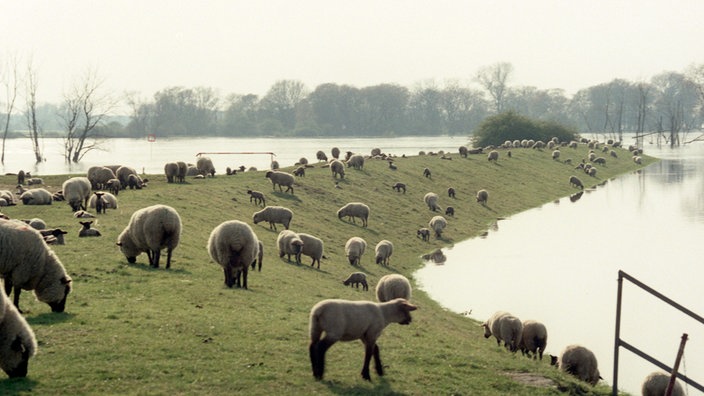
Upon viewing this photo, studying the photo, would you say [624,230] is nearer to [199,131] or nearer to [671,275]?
[671,275]

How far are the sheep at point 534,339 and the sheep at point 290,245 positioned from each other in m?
11.0

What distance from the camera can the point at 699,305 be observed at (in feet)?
87.0

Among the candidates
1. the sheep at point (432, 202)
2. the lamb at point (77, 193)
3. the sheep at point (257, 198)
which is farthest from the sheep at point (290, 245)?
the sheep at point (432, 202)

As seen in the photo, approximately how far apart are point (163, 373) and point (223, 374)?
0.98 meters

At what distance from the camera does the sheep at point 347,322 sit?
12172mm

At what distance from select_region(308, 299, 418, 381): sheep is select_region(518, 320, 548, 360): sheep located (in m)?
8.03

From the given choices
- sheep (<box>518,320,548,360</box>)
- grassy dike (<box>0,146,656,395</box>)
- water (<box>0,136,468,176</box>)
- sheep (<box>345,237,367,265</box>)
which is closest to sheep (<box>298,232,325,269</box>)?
grassy dike (<box>0,146,656,395</box>)

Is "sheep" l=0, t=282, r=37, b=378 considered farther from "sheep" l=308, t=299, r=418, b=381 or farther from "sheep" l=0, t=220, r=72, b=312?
"sheep" l=308, t=299, r=418, b=381

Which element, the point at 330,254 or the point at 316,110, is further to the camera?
the point at 316,110

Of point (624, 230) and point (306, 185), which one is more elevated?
point (306, 185)

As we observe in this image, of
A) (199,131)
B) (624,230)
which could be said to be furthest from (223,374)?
(199,131)

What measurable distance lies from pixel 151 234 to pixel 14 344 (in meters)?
9.61

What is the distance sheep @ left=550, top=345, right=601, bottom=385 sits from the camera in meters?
17.6

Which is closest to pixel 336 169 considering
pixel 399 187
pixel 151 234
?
pixel 399 187
